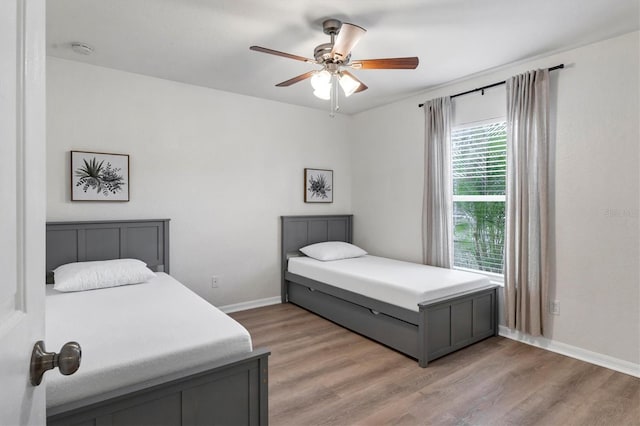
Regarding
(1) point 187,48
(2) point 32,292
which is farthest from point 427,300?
(1) point 187,48

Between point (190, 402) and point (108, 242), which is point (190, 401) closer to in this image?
point (190, 402)

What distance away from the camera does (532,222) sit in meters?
3.01

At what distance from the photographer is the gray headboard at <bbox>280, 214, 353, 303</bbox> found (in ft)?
14.5

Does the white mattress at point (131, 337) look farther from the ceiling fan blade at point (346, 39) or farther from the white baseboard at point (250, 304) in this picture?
the ceiling fan blade at point (346, 39)

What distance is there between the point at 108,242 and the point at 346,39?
271 centimetres

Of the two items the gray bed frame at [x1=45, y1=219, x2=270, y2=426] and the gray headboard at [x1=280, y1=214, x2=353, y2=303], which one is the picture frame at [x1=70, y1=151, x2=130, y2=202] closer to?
the gray headboard at [x1=280, y1=214, x2=353, y2=303]

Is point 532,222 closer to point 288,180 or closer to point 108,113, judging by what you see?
point 288,180

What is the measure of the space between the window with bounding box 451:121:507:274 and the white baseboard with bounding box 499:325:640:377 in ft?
1.90

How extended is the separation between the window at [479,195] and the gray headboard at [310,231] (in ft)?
5.25

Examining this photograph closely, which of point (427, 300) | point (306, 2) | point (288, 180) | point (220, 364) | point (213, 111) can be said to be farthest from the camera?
point (288, 180)

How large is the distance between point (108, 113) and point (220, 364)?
2761 mm

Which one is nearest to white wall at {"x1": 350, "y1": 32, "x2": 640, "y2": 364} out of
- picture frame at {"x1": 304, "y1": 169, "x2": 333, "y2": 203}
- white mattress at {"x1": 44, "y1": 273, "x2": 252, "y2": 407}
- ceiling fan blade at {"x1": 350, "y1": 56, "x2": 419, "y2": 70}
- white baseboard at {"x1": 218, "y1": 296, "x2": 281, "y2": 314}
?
ceiling fan blade at {"x1": 350, "y1": 56, "x2": 419, "y2": 70}

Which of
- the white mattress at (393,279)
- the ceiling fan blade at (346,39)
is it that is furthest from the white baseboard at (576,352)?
the ceiling fan blade at (346,39)

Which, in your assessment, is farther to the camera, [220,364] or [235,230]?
[235,230]
